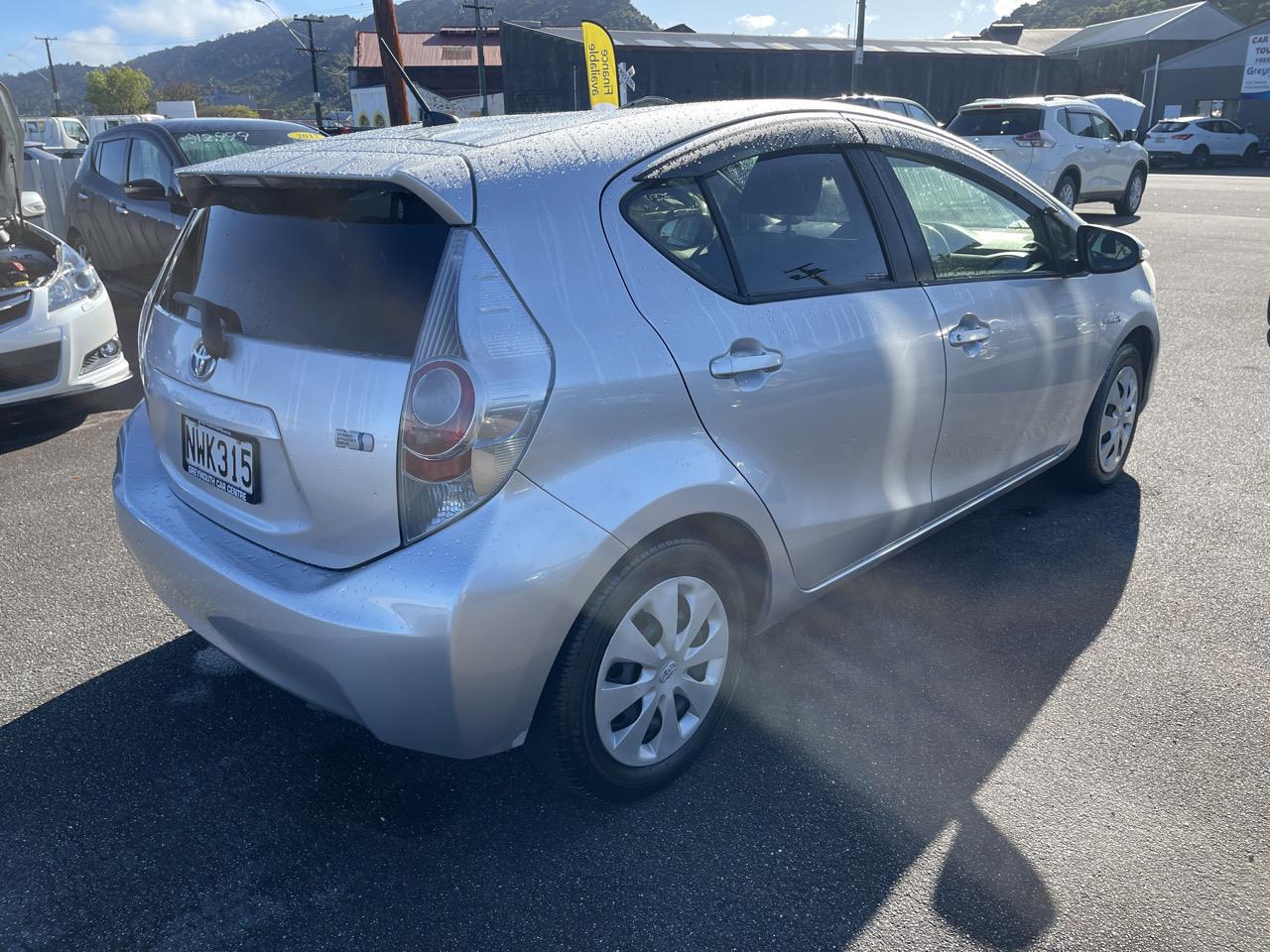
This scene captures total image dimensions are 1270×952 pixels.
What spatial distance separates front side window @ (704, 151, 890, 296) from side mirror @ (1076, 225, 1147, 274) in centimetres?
119

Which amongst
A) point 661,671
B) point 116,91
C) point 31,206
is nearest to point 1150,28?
point 31,206

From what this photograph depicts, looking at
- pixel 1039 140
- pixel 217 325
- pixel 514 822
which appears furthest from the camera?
pixel 1039 140

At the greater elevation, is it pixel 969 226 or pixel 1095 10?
pixel 1095 10

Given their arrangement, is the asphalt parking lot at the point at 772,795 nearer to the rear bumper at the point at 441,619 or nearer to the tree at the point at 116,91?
the rear bumper at the point at 441,619

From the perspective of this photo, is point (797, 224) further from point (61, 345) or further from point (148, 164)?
point (148, 164)

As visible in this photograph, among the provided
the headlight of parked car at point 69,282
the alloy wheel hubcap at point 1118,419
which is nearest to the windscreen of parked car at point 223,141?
the headlight of parked car at point 69,282

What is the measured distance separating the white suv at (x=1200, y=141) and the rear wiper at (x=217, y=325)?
3460 cm

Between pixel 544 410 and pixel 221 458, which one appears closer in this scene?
pixel 544 410

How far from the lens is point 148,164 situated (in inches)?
328

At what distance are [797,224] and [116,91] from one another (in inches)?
4437

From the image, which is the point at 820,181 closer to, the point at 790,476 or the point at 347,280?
the point at 790,476

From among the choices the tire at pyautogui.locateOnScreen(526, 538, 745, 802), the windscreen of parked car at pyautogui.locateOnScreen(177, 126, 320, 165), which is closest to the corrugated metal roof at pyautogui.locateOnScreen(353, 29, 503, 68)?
the windscreen of parked car at pyautogui.locateOnScreen(177, 126, 320, 165)

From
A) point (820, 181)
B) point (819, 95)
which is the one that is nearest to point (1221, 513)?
point (820, 181)

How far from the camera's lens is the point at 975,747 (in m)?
2.74
